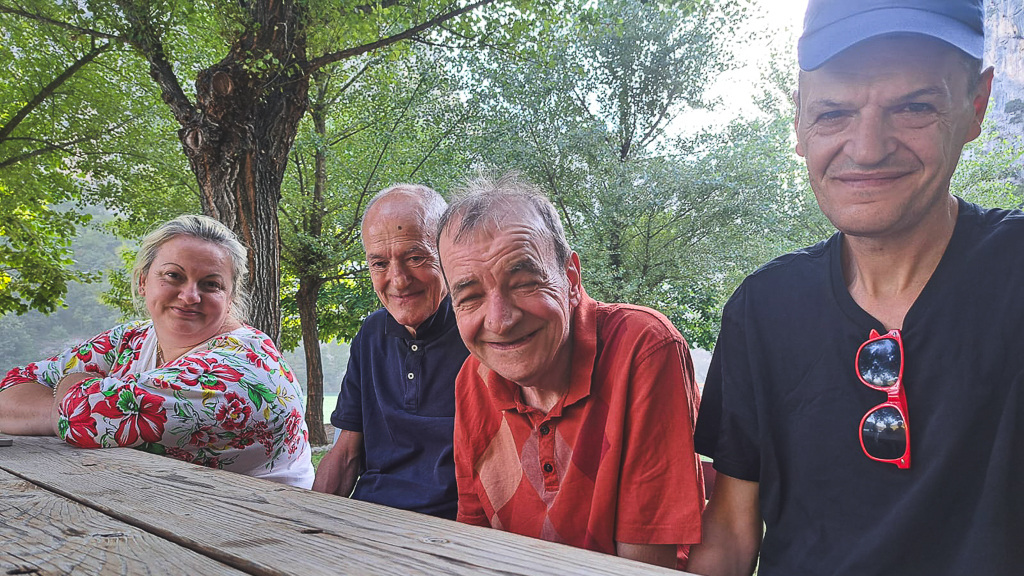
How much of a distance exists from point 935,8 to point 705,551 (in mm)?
1086

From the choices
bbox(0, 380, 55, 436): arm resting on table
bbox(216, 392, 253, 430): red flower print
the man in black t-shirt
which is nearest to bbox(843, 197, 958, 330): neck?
the man in black t-shirt

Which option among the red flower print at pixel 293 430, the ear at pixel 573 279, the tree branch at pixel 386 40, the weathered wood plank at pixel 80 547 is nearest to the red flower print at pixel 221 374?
the red flower print at pixel 293 430

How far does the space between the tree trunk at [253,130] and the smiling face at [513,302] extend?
3193mm

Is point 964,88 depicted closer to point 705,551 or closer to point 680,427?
point 680,427

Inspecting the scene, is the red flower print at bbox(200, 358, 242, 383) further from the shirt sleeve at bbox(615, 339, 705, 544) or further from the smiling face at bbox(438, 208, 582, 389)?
the shirt sleeve at bbox(615, 339, 705, 544)

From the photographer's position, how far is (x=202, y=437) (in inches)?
78.5

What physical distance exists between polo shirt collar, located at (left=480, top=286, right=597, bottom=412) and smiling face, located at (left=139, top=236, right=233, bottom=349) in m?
1.25

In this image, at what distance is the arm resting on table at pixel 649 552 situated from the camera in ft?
4.57

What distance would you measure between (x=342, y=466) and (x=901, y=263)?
6.22ft

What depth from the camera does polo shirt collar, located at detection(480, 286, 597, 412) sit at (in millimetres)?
1518

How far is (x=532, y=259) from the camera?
5.07 feet

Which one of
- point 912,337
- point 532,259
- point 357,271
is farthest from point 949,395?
point 357,271

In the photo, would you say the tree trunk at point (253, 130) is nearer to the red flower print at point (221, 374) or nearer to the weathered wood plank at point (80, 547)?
the red flower print at point (221, 374)

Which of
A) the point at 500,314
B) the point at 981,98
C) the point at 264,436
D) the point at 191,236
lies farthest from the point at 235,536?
the point at 191,236
